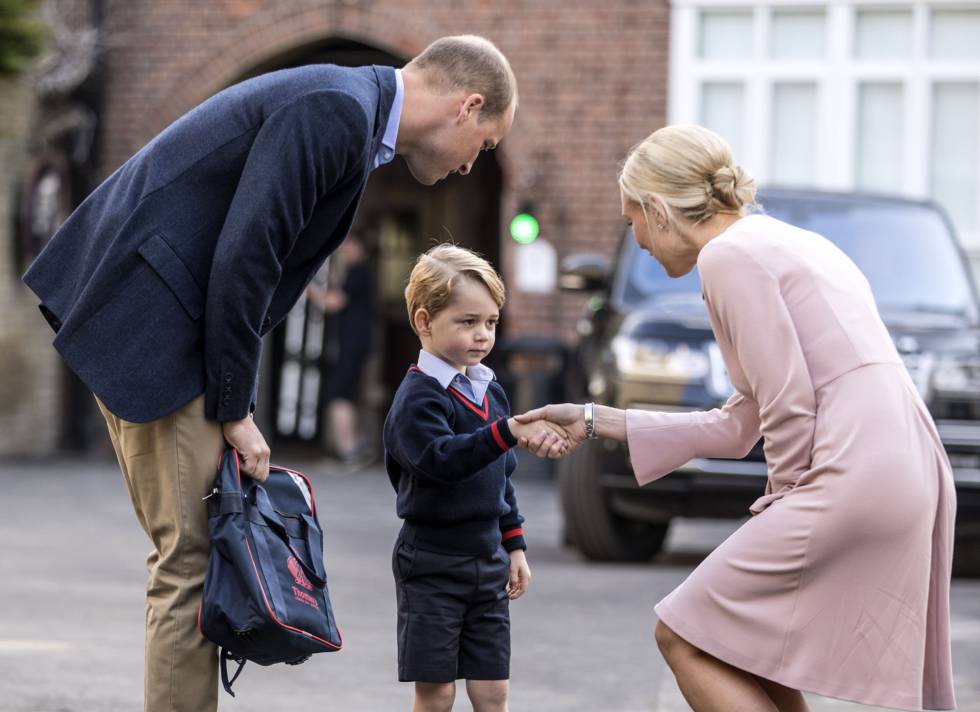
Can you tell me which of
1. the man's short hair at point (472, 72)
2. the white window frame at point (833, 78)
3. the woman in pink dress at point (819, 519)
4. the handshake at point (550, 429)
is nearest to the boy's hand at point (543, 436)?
the handshake at point (550, 429)

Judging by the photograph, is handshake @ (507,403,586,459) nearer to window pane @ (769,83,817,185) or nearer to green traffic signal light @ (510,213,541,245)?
green traffic signal light @ (510,213,541,245)

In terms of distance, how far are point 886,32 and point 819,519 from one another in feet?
40.1

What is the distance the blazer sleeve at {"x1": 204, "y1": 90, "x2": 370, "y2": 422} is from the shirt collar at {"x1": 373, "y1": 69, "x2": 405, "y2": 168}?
18 cm

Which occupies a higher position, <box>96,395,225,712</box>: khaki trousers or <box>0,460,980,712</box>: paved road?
<box>96,395,225,712</box>: khaki trousers

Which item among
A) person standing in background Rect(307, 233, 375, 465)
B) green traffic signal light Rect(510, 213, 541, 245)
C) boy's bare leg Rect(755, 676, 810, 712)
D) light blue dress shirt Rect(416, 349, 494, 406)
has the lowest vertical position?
person standing in background Rect(307, 233, 375, 465)

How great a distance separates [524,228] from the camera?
14898mm

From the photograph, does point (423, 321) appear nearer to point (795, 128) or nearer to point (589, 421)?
point (589, 421)

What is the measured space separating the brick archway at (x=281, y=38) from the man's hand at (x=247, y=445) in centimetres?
1179

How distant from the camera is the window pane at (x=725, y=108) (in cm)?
1521

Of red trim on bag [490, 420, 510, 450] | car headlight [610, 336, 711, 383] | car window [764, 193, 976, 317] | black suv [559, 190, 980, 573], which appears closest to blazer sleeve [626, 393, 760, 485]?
red trim on bag [490, 420, 510, 450]

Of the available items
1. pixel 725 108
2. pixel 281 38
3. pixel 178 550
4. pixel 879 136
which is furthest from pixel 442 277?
pixel 281 38

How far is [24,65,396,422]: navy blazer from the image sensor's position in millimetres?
3641

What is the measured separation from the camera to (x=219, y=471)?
12.4 ft

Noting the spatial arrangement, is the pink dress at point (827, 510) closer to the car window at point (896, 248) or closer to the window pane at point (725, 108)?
the car window at point (896, 248)
